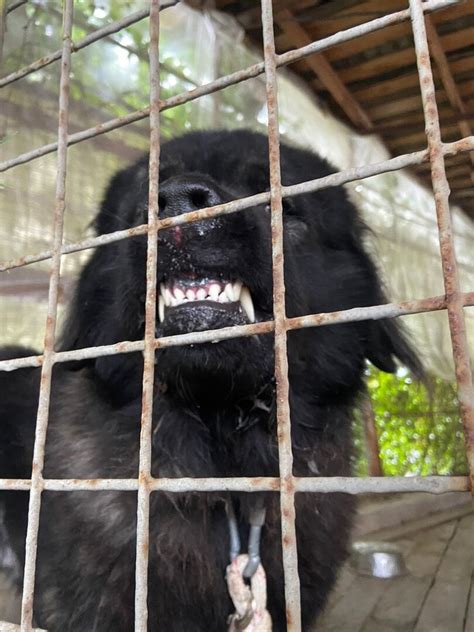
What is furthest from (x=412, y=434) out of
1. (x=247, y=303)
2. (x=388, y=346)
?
(x=247, y=303)

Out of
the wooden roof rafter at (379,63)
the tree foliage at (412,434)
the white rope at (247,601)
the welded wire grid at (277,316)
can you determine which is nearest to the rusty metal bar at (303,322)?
the welded wire grid at (277,316)

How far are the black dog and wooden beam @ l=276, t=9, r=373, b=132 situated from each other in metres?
0.94

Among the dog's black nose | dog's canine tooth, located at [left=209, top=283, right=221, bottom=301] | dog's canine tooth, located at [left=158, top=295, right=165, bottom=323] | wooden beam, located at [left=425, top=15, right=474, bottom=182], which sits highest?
wooden beam, located at [left=425, top=15, right=474, bottom=182]

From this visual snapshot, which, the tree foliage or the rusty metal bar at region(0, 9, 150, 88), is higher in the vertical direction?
the rusty metal bar at region(0, 9, 150, 88)

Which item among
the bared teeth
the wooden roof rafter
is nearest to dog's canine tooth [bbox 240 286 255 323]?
the bared teeth

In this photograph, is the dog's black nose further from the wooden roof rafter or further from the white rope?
the wooden roof rafter

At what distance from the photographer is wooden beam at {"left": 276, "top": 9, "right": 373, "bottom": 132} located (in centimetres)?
246

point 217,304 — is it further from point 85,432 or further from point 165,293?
point 85,432

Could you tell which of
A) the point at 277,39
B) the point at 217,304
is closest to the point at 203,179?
the point at 217,304

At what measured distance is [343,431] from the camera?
1731 millimetres

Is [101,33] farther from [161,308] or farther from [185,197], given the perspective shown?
[161,308]

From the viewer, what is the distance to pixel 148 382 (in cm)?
90

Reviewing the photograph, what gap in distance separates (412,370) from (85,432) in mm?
1039

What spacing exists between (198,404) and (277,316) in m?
0.64
